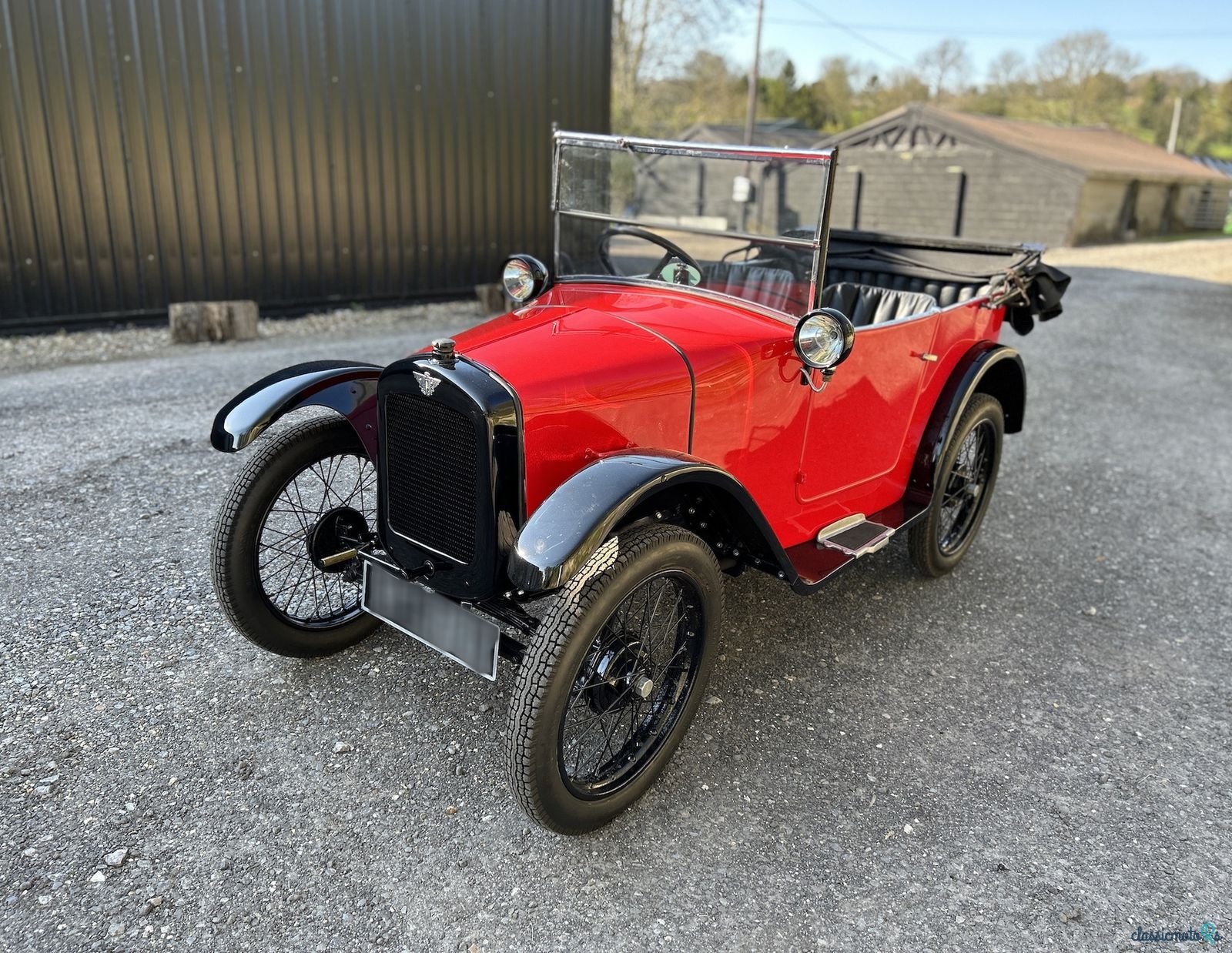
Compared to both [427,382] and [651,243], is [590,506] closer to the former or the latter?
[427,382]

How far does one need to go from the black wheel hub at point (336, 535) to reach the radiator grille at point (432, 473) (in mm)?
360

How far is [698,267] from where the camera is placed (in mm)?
3359

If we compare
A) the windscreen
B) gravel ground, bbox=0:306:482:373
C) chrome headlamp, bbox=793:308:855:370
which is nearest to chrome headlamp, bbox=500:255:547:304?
the windscreen

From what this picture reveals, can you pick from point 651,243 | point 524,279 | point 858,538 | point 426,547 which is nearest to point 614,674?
point 426,547

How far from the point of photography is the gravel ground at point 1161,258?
15406 millimetres

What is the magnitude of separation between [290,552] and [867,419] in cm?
228

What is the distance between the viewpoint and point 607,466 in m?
2.31

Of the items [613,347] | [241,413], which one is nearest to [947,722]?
[613,347]

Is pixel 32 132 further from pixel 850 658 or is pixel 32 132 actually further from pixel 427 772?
pixel 850 658

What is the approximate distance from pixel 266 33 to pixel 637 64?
24.5m

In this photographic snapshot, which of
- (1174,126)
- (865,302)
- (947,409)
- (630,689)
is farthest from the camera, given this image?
(1174,126)

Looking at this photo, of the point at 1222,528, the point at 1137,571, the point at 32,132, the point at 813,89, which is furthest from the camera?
the point at 813,89

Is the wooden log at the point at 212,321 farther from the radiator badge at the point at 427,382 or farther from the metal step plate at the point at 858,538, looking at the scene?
the metal step plate at the point at 858,538

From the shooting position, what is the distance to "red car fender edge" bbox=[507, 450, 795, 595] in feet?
6.86
